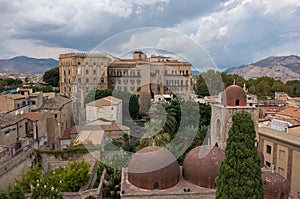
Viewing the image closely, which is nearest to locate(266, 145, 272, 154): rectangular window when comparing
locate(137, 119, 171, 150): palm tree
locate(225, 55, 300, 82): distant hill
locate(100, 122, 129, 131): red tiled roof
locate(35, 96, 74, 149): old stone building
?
locate(137, 119, 171, 150): palm tree

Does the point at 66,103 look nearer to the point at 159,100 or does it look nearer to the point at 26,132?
the point at 26,132

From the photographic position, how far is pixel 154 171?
37.9ft

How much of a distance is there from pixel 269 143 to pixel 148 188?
476 inches

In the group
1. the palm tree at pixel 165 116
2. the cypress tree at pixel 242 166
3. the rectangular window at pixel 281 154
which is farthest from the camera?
the palm tree at pixel 165 116

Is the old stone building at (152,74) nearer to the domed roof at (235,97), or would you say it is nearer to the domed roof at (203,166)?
the domed roof at (235,97)

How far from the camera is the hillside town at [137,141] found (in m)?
11.8

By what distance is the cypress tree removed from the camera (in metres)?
8.95

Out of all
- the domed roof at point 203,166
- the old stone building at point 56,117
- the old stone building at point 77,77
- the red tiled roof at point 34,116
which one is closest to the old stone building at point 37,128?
the red tiled roof at point 34,116

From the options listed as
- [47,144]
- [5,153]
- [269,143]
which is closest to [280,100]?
[269,143]

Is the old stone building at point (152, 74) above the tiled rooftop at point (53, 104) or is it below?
above

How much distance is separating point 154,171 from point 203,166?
225cm

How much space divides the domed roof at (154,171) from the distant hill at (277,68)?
10979cm

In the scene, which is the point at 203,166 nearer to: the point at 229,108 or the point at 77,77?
the point at 229,108

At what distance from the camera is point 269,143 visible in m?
19.6
